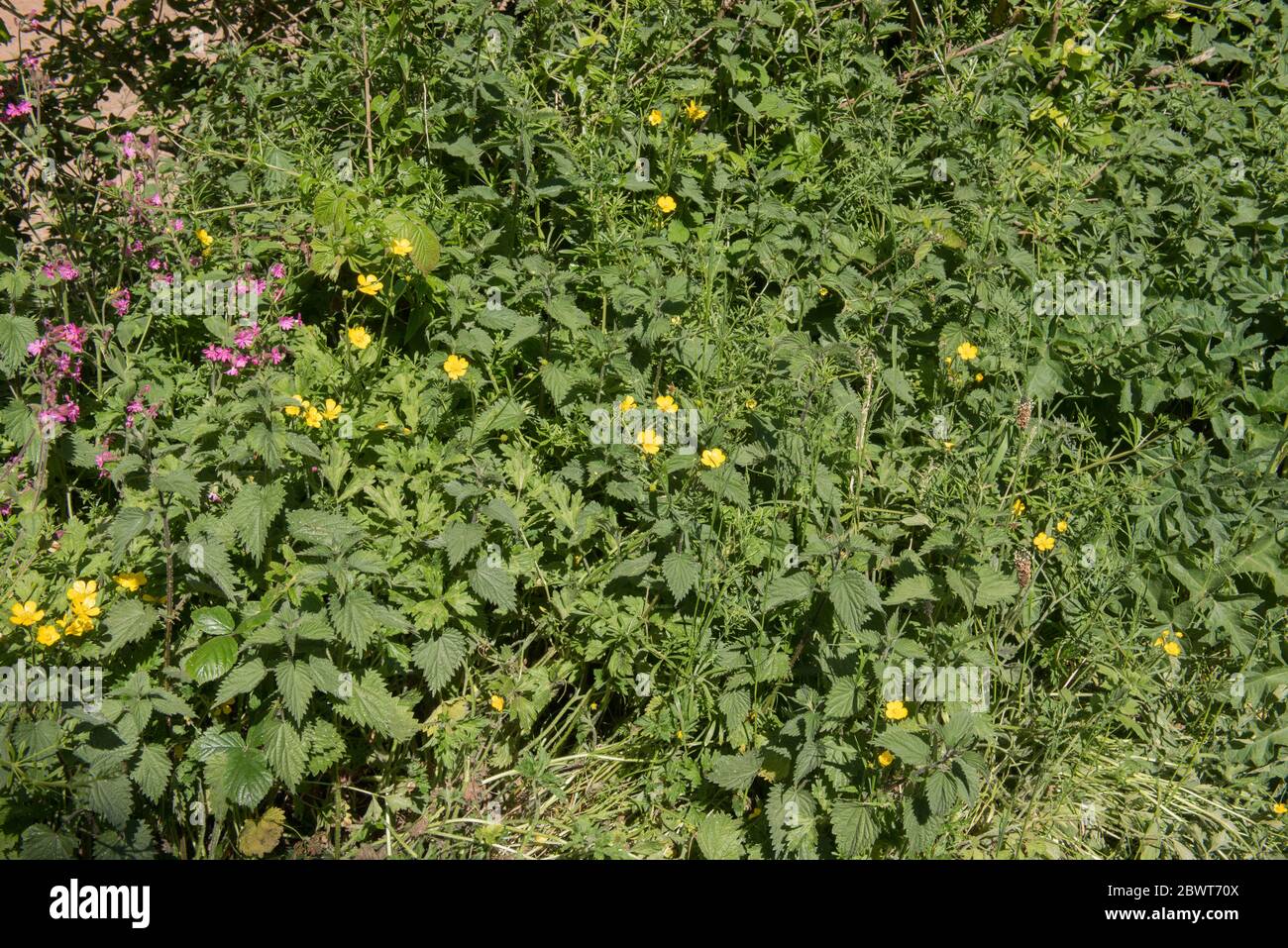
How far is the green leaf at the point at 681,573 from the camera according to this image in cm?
285

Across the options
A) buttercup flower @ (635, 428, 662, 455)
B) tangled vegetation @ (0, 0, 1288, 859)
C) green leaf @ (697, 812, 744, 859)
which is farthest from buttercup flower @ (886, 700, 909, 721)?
buttercup flower @ (635, 428, 662, 455)

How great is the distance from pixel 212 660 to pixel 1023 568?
208cm

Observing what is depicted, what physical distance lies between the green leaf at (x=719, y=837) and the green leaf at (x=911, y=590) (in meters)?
0.71

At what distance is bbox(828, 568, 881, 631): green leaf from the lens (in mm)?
2756

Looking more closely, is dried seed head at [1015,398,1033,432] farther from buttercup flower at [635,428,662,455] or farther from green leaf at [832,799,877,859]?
green leaf at [832,799,877,859]

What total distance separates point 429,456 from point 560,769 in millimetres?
951

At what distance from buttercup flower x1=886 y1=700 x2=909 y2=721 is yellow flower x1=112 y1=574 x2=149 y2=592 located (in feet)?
6.35

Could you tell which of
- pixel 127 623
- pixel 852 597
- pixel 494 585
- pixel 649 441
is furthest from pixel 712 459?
pixel 127 623

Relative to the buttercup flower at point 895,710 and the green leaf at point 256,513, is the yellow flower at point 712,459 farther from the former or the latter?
the green leaf at point 256,513

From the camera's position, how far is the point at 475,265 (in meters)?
3.53

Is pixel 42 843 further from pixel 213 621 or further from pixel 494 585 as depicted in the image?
pixel 494 585

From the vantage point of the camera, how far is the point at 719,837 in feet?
9.22
